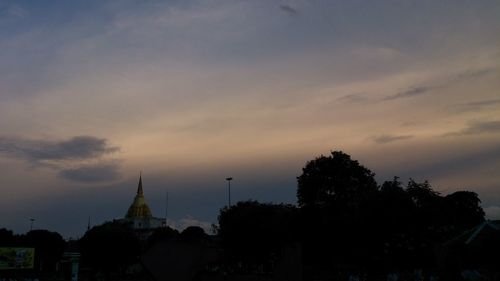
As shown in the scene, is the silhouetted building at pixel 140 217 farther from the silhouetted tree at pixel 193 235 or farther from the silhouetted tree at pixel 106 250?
the silhouetted tree at pixel 106 250

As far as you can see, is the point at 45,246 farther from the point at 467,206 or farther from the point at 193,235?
the point at 193,235

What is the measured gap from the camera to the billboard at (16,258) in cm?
6288

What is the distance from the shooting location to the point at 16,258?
63.8m

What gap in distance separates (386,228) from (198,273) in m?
33.3

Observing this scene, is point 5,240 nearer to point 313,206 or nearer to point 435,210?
point 313,206

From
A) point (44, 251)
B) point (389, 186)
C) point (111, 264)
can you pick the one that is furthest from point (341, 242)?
point (44, 251)

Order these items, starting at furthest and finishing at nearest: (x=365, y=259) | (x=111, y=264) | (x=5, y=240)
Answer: (x=5, y=240), (x=111, y=264), (x=365, y=259)

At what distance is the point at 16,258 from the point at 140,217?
109m

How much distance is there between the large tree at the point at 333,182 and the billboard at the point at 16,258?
33079 mm

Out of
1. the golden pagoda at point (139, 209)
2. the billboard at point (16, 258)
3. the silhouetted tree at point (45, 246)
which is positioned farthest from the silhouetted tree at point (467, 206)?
the golden pagoda at point (139, 209)

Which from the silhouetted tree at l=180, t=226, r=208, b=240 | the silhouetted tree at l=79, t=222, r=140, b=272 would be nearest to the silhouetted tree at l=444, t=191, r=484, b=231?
the silhouetted tree at l=180, t=226, r=208, b=240

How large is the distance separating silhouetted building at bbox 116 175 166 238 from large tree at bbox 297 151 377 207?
103127 mm

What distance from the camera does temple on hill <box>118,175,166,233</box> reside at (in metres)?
166

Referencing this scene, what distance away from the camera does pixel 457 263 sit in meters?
17.1
